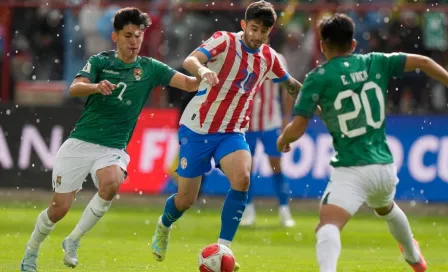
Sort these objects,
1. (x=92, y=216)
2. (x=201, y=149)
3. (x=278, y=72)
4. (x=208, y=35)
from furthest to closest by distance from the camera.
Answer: (x=208, y=35), (x=278, y=72), (x=201, y=149), (x=92, y=216)

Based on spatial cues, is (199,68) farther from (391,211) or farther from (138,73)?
(391,211)

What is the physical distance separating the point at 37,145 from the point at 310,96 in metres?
9.98

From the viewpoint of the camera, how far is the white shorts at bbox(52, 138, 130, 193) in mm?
8797

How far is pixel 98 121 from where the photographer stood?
29.3 ft

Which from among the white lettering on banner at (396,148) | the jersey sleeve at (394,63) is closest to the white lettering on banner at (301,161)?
the white lettering on banner at (396,148)

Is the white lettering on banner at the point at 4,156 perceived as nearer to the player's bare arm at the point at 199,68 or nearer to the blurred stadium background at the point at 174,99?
the blurred stadium background at the point at 174,99

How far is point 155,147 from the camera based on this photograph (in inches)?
643

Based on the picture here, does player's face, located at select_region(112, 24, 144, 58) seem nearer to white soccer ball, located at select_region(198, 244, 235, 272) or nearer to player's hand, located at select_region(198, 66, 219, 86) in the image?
player's hand, located at select_region(198, 66, 219, 86)

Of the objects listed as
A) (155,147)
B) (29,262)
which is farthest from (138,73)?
(155,147)

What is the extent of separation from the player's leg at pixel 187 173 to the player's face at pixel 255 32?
91cm

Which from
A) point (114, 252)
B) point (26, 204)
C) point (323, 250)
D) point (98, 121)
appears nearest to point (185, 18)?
point (26, 204)

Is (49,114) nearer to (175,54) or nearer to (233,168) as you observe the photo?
(175,54)

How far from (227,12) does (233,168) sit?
8.83 meters

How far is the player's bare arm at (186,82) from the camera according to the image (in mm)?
8953
